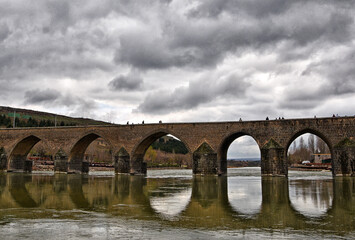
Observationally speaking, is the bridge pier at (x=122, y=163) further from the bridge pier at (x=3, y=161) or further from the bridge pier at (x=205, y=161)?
the bridge pier at (x=3, y=161)

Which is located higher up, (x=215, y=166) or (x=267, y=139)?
(x=267, y=139)

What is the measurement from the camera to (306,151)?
4377 inches

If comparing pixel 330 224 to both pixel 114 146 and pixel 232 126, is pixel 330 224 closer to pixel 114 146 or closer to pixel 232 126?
pixel 232 126

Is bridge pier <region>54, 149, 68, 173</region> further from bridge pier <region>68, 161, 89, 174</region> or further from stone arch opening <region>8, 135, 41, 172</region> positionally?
stone arch opening <region>8, 135, 41, 172</region>

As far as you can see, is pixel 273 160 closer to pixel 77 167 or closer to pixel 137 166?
pixel 137 166

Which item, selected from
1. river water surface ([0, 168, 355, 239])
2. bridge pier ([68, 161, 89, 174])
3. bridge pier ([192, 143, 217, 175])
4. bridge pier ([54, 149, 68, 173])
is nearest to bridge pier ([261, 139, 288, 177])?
bridge pier ([192, 143, 217, 175])

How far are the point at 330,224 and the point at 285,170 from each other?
2572cm

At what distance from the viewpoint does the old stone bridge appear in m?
33.0

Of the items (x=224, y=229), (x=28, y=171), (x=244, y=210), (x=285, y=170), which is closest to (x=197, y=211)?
(x=244, y=210)

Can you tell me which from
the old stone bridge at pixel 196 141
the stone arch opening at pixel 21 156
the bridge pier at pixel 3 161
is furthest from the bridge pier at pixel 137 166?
the bridge pier at pixel 3 161

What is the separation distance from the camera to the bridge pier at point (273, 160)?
33.7 meters

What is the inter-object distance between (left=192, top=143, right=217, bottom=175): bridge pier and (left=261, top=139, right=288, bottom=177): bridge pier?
521cm

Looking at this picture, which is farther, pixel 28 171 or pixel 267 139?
pixel 28 171

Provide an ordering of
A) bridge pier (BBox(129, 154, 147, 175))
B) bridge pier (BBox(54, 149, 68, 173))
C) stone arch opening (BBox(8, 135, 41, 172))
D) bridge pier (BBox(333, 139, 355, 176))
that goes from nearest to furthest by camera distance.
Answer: bridge pier (BBox(333, 139, 355, 176)) → bridge pier (BBox(129, 154, 147, 175)) → bridge pier (BBox(54, 149, 68, 173)) → stone arch opening (BBox(8, 135, 41, 172))
